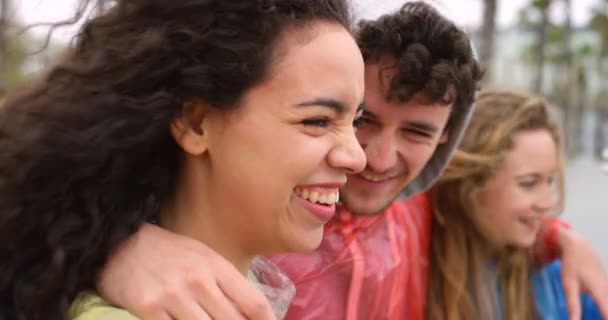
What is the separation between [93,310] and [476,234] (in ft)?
5.74

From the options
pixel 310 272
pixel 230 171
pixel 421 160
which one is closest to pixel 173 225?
pixel 230 171

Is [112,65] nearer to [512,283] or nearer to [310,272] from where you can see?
[310,272]

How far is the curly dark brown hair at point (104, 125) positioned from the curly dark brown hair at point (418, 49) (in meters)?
0.52

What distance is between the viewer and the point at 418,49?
1.86 meters

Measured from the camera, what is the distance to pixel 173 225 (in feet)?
4.78

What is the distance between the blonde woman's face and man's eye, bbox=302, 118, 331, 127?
56.8 inches

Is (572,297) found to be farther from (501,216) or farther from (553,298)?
(501,216)

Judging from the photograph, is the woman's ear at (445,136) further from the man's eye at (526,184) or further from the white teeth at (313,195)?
the white teeth at (313,195)

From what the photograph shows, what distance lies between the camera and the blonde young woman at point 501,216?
2557mm

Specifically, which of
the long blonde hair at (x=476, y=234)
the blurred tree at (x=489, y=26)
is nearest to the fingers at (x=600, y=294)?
the long blonde hair at (x=476, y=234)

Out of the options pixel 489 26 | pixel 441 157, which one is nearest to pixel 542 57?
pixel 489 26

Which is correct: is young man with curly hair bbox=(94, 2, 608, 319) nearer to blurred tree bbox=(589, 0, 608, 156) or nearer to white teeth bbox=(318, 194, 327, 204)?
white teeth bbox=(318, 194, 327, 204)

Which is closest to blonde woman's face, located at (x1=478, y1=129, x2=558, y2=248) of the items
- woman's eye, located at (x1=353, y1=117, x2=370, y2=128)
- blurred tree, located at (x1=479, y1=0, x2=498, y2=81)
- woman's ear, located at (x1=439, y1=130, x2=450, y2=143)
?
woman's ear, located at (x1=439, y1=130, x2=450, y2=143)

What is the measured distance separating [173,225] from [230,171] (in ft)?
0.64
